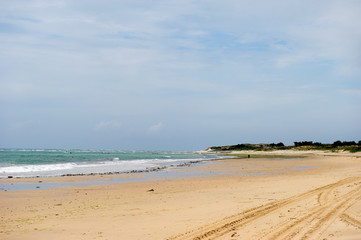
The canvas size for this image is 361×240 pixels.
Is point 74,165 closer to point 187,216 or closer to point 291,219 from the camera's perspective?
point 187,216

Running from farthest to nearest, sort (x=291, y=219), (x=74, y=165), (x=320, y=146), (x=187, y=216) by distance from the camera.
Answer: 1. (x=320, y=146)
2. (x=74, y=165)
3. (x=187, y=216)
4. (x=291, y=219)

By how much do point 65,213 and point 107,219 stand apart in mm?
1881

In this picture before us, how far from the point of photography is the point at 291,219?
8633 mm

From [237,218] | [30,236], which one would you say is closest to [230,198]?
[237,218]

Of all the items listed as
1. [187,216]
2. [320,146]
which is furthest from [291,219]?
[320,146]

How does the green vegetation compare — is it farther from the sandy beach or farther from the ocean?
the sandy beach

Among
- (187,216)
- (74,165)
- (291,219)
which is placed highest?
(291,219)

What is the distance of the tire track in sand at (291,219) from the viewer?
738cm

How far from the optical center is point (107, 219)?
952cm

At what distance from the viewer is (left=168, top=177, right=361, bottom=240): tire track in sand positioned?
738 centimetres

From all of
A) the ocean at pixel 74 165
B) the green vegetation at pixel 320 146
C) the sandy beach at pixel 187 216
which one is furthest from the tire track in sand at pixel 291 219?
the green vegetation at pixel 320 146

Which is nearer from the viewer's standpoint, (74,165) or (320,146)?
(74,165)

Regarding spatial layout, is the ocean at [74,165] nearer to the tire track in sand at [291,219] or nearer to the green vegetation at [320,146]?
Result: the tire track in sand at [291,219]

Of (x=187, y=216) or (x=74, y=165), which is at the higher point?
(x=187, y=216)
